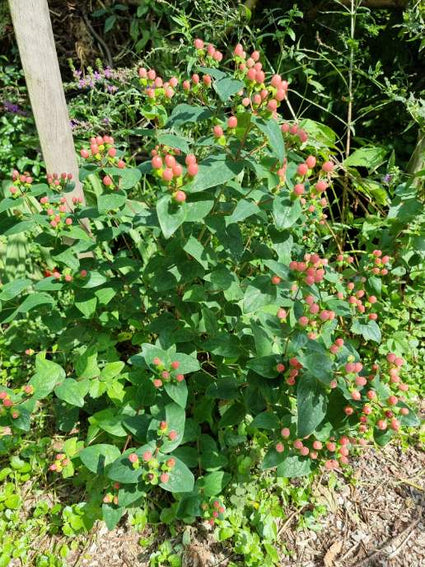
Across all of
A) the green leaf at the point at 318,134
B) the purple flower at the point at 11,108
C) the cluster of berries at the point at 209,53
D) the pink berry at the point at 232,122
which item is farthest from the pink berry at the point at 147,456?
the purple flower at the point at 11,108

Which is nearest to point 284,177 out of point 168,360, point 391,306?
point 168,360

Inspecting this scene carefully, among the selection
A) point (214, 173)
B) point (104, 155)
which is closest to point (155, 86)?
point (104, 155)

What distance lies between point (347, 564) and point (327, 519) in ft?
0.49

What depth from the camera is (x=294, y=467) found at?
1.21 meters

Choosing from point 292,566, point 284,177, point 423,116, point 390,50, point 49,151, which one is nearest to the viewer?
point 284,177

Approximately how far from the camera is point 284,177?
3.34ft

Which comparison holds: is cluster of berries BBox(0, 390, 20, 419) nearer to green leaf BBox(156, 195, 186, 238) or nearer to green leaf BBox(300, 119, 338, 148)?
green leaf BBox(156, 195, 186, 238)

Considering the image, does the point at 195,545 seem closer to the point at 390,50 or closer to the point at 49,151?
the point at 49,151

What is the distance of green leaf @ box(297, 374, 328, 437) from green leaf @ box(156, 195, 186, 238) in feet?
1.49

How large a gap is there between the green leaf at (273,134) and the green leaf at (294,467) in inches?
30.5

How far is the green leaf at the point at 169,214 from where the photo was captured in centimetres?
87

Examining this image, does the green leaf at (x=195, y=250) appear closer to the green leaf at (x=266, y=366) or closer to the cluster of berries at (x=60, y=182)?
the green leaf at (x=266, y=366)

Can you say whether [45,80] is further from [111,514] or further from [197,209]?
[111,514]

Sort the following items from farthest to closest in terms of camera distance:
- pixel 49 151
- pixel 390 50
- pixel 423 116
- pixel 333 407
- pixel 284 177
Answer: pixel 390 50 → pixel 49 151 → pixel 423 116 → pixel 333 407 → pixel 284 177
